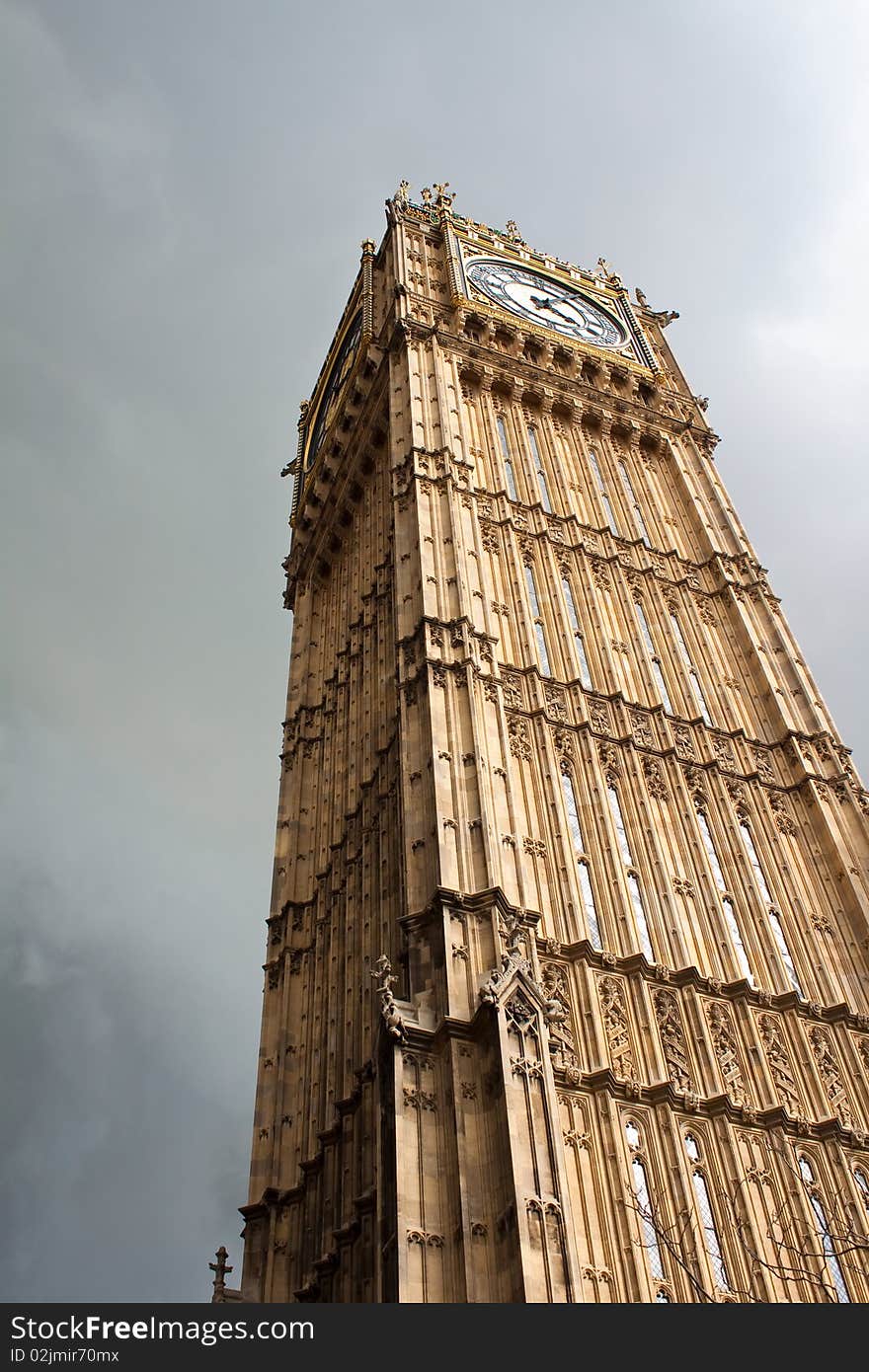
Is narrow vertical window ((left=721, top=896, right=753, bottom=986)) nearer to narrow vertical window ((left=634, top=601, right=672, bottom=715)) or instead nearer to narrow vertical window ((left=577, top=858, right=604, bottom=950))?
narrow vertical window ((left=577, top=858, right=604, bottom=950))

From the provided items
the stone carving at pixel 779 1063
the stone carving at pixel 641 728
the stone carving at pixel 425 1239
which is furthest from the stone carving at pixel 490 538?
the stone carving at pixel 425 1239

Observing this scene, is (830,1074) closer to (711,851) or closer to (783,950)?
(783,950)

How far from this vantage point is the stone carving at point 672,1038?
69.5 feet

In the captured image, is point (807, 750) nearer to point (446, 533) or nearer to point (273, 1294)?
point (446, 533)

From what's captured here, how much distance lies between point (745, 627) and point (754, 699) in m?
2.32

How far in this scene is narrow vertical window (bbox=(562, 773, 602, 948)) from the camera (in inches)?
916

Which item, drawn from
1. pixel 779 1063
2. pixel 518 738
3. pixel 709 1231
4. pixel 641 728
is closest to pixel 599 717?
pixel 641 728

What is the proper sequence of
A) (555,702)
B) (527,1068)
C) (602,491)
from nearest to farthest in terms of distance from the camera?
1. (527,1068)
2. (555,702)
3. (602,491)

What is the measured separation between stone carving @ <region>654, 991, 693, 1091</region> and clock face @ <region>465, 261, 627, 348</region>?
27.0 metres

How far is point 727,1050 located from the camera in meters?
22.0

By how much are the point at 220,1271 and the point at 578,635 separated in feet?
47.7

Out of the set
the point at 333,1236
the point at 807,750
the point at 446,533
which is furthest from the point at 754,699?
the point at 333,1236

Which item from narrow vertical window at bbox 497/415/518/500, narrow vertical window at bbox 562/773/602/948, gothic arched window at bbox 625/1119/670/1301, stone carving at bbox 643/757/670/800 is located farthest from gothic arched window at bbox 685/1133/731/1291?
narrow vertical window at bbox 497/415/518/500

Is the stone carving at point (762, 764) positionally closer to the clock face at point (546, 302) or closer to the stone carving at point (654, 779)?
the stone carving at point (654, 779)
